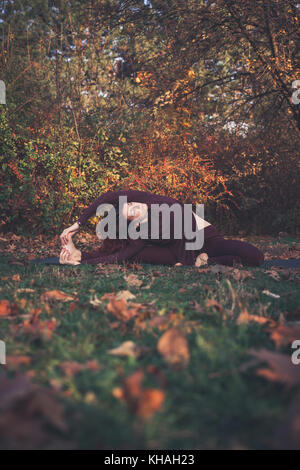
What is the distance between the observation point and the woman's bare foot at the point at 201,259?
4781mm

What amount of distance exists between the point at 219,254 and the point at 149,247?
997mm

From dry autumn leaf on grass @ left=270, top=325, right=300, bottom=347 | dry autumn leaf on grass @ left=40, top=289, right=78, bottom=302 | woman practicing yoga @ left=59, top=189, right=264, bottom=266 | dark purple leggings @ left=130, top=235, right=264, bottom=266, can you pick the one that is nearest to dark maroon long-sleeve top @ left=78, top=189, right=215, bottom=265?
woman practicing yoga @ left=59, top=189, right=264, bottom=266

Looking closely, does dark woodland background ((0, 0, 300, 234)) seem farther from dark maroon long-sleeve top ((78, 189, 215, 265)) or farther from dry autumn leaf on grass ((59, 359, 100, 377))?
dry autumn leaf on grass ((59, 359, 100, 377))

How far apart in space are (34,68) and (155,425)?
30.7ft

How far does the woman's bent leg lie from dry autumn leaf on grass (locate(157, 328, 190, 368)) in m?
3.43

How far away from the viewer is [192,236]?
504cm

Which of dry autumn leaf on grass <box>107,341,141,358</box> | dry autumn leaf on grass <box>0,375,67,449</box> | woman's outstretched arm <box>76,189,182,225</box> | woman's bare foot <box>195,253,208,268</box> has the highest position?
woman's outstretched arm <box>76,189,182,225</box>

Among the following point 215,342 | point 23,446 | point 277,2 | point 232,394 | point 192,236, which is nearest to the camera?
point 23,446

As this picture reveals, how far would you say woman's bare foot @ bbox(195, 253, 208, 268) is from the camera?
478cm

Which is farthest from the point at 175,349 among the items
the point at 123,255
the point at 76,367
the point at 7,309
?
the point at 123,255

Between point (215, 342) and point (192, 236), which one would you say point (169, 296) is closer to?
point (215, 342)

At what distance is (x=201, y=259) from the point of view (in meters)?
4.82

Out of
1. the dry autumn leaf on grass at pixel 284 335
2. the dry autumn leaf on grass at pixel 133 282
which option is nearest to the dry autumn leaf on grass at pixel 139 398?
the dry autumn leaf on grass at pixel 284 335

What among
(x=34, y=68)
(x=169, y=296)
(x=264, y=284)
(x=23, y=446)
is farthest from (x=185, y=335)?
Result: (x=34, y=68)
